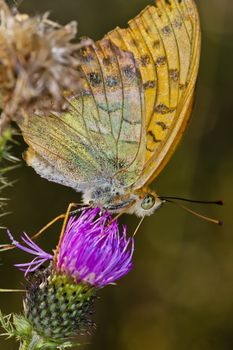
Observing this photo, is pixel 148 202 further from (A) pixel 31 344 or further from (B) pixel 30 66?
(B) pixel 30 66

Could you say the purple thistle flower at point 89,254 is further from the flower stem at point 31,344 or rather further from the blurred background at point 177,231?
the blurred background at point 177,231

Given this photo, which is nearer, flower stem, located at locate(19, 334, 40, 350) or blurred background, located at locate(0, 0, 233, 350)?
flower stem, located at locate(19, 334, 40, 350)

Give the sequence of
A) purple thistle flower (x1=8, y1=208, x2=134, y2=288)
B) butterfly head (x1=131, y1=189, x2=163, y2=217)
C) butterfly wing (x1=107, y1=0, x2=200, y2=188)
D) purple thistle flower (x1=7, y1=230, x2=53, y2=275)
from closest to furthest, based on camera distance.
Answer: purple thistle flower (x1=7, y1=230, x2=53, y2=275), purple thistle flower (x1=8, y1=208, x2=134, y2=288), butterfly wing (x1=107, y1=0, x2=200, y2=188), butterfly head (x1=131, y1=189, x2=163, y2=217)

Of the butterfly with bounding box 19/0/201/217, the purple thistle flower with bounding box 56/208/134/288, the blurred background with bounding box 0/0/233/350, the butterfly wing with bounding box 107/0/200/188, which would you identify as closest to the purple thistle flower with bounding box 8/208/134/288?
the purple thistle flower with bounding box 56/208/134/288

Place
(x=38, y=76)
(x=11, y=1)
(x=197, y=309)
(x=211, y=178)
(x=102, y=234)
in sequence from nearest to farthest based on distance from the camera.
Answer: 1. (x=38, y=76)
2. (x=11, y=1)
3. (x=102, y=234)
4. (x=197, y=309)
5. (x=211, y=178)

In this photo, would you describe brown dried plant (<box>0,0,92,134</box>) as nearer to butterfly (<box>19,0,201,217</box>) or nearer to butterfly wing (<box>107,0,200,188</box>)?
butterfly (<box>19,0,201,217</box>)

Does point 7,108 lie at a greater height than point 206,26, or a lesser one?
lesser

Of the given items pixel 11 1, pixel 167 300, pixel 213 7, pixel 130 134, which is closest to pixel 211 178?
pixel 167 300

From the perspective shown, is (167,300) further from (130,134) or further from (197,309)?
(130,134)
